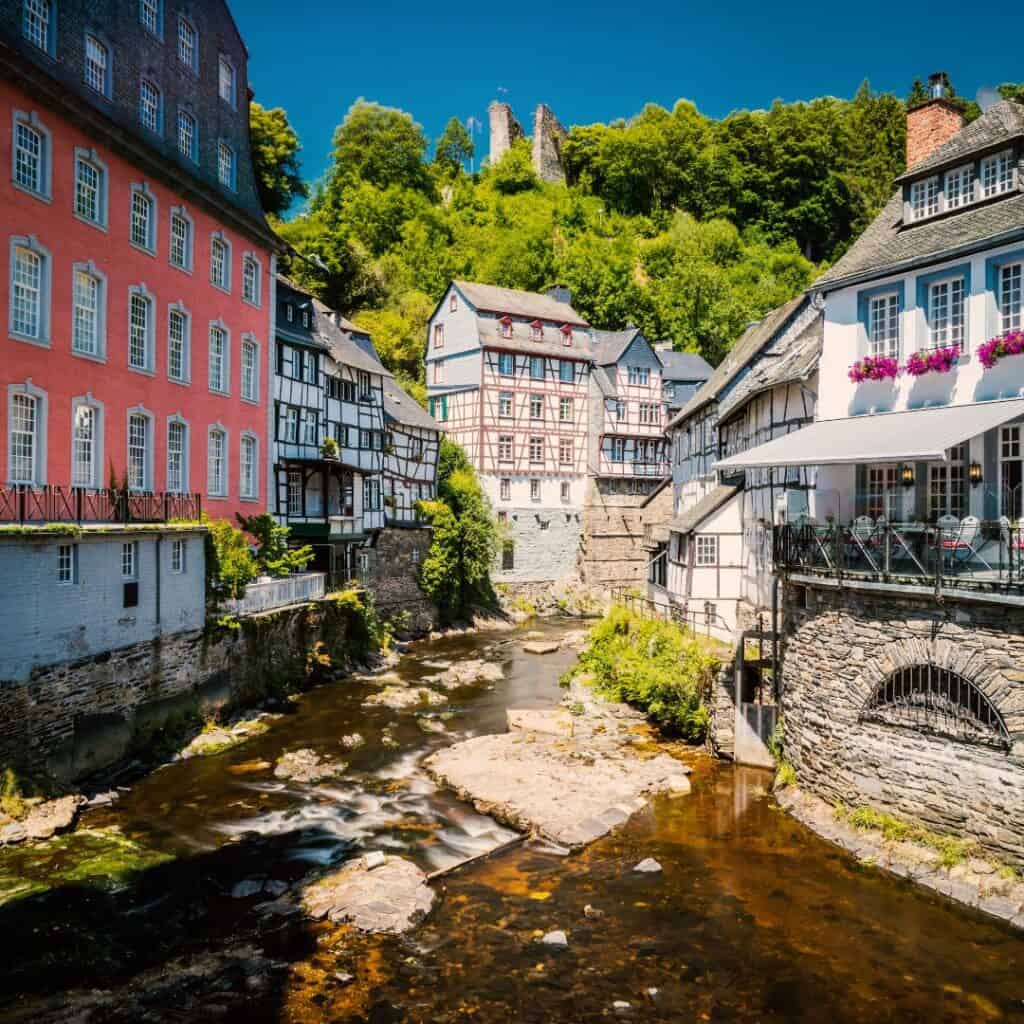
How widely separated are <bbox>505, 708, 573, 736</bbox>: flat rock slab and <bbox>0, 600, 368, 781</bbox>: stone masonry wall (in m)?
6.89

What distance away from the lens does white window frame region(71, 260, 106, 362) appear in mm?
18188

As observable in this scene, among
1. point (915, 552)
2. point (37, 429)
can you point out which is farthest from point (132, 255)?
point (915, 552)

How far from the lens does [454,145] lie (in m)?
78.8

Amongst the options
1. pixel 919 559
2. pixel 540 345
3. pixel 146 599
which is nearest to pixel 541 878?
pixel 919 559

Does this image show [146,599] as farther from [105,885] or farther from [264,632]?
[105,885]

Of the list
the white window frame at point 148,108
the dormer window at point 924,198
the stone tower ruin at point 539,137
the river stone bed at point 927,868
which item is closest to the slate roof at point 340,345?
the white window frame at point 148,108

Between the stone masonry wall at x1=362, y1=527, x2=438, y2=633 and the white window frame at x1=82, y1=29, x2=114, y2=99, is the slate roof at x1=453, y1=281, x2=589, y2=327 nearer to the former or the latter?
the stone masonry wall at x1=362, y1=527, x2=438, y2=633

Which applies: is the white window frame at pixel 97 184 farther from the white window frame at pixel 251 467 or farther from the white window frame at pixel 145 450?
the white window frame at pixel 251 467

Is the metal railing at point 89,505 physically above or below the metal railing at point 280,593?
above

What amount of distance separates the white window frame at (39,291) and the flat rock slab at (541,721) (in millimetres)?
13438

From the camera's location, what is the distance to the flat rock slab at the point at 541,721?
19.7 metres

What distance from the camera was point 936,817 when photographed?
12.4 meters

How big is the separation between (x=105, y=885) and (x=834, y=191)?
226 ft

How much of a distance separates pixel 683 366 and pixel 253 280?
2886 cm
